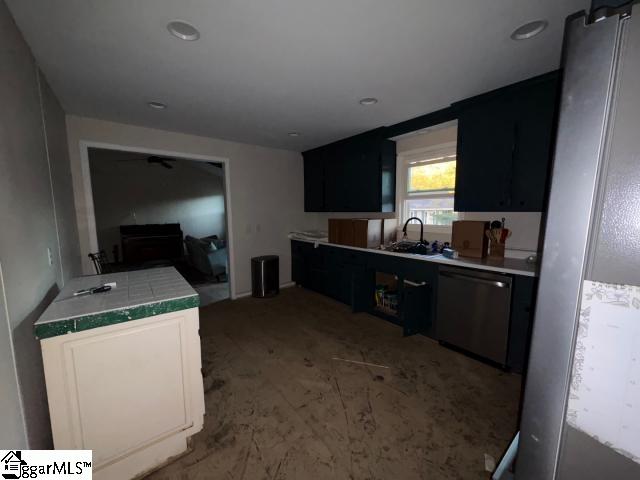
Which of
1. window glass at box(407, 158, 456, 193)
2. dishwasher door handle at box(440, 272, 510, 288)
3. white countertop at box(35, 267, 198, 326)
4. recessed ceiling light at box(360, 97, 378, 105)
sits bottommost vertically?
dishwasher door handle at box(440, 272, 510, 288)

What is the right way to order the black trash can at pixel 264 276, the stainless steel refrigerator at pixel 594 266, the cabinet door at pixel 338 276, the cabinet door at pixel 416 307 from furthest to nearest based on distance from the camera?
the black trash can at pixel 264 276 < the cabinet door at pixel 338 276 < the cabinet door at pixel 416 307 < the stainless steel refrigerator at pixel 594 266

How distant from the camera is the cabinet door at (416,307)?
98.5 inches

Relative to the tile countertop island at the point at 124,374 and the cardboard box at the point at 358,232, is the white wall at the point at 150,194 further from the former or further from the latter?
the tile countertop island at the point at 124,374

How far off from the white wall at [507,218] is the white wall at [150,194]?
4.62 metres

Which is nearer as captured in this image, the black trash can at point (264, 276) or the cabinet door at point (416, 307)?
the cabinet door at point (416, 307)

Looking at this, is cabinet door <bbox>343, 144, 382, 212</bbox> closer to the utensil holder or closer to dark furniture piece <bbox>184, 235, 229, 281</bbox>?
the utensil holder

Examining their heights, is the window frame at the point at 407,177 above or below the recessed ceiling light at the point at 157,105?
below

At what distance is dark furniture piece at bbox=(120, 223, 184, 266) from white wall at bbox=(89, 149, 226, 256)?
323mm

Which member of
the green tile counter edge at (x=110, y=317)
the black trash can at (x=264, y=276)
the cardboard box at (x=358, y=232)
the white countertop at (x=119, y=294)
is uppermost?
the cardboard box at (x=358, y=232)

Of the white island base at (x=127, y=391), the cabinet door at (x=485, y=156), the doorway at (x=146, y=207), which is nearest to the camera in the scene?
the white island base at (x=127, y=391)

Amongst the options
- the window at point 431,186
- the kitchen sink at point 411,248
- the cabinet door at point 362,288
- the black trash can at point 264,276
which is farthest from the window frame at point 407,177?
the black trash can at point 264,276

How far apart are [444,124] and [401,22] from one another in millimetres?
1592

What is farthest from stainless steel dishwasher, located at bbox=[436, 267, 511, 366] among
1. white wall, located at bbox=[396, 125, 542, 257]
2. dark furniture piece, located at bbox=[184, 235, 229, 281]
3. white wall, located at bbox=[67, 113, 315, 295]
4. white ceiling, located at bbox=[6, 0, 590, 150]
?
dark furniture piece, located at bbox=[184, 235, 229, 281]

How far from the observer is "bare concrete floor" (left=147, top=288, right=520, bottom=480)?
138 cm
